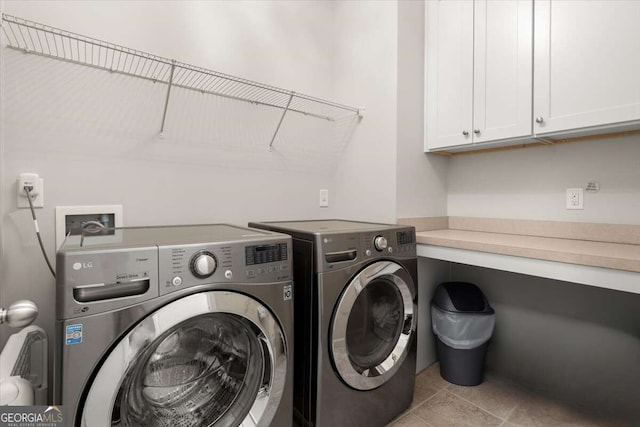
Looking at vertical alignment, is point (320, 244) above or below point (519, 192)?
below

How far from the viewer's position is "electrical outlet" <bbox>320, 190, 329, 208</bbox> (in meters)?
2.25

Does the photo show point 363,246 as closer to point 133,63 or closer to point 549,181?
point 549,181

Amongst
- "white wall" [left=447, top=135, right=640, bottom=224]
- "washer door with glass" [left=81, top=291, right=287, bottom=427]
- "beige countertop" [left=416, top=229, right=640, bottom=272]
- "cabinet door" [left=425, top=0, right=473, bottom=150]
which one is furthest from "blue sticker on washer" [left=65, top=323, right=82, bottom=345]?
"white wall" [left=447, top=135, right=640, bottom=224]

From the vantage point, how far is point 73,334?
0.75 m

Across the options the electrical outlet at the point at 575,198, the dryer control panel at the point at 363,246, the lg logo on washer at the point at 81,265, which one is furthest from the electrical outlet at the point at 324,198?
the lg logo on washer at the point at 81,265

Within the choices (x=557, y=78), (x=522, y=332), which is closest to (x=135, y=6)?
(x=557, y=78)

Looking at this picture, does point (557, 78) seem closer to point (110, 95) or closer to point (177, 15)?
point (177, 15)

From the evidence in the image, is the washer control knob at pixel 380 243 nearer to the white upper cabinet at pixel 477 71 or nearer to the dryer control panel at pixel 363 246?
the dryer control panel at pixel 363 246

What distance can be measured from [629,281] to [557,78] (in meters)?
0.96

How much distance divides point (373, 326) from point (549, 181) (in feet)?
4.32

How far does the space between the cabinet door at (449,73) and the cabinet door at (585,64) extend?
33 cm

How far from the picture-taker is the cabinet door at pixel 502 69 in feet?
5.07

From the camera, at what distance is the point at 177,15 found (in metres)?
1.61

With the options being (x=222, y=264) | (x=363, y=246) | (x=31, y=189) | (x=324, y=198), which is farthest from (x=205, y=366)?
(x=324, y=198)
